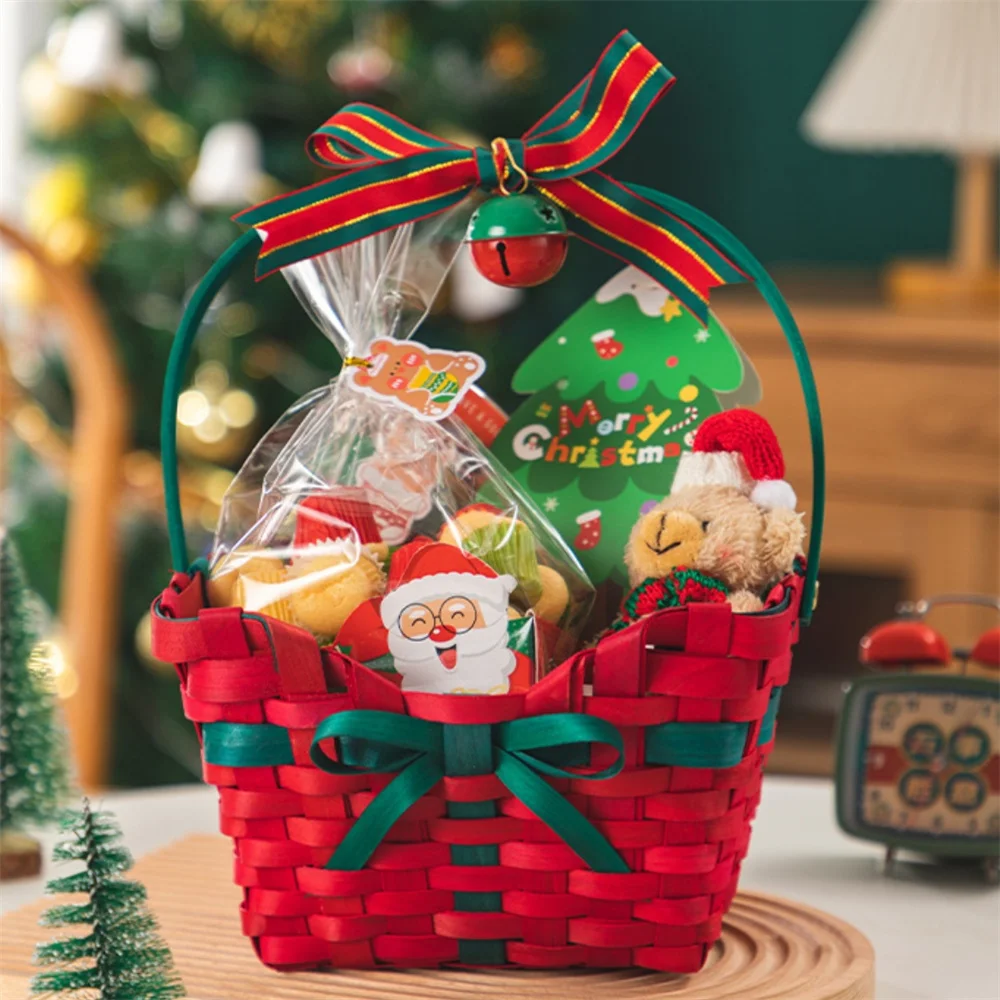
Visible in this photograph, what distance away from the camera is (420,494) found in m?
0.70

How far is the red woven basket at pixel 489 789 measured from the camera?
0.61 m

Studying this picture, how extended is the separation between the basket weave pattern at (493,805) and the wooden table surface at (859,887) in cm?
13

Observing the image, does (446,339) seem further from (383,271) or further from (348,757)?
(348,757)

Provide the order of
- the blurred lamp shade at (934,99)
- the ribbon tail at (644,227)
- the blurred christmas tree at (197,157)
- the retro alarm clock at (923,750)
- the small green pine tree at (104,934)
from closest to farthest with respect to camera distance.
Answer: the small green pine tree at (104,934) → the ribbon tail at (644,227) → the retro alarm clock at (923,750) → the blurred lamp shade at (934,99) → the blurred christmas tree at (197,157)

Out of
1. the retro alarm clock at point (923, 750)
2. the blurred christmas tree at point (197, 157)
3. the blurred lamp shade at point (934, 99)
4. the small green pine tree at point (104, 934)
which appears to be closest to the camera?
the small green pine tree at point (104, 934)

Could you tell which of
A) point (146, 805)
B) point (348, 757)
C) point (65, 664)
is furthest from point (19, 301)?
point (348, 757)

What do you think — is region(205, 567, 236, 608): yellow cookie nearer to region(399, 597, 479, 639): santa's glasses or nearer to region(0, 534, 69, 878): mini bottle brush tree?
region(399, 597, 479, 639): santa's glasses

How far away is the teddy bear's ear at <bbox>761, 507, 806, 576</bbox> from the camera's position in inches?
25.6

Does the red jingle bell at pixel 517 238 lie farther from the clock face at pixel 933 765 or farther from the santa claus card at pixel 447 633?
the clock face at pixel 933 765

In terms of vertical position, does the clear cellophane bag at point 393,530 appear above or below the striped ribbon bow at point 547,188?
below

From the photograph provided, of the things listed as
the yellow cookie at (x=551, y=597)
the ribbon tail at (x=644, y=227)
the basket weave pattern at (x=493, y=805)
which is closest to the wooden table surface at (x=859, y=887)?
the basket weave pattern at (x=493, y=805)

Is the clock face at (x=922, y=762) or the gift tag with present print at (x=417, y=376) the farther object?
the clock face at (x=922, y=762)

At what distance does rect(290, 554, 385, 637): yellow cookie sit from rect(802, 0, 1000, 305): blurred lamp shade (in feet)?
4.78

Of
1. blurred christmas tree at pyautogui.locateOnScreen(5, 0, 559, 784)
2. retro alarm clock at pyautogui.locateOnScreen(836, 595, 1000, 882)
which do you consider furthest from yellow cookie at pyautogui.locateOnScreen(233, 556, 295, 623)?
blurred christmas tree at pyautogui.locateOnScreen(5, 0, 559, 784)
